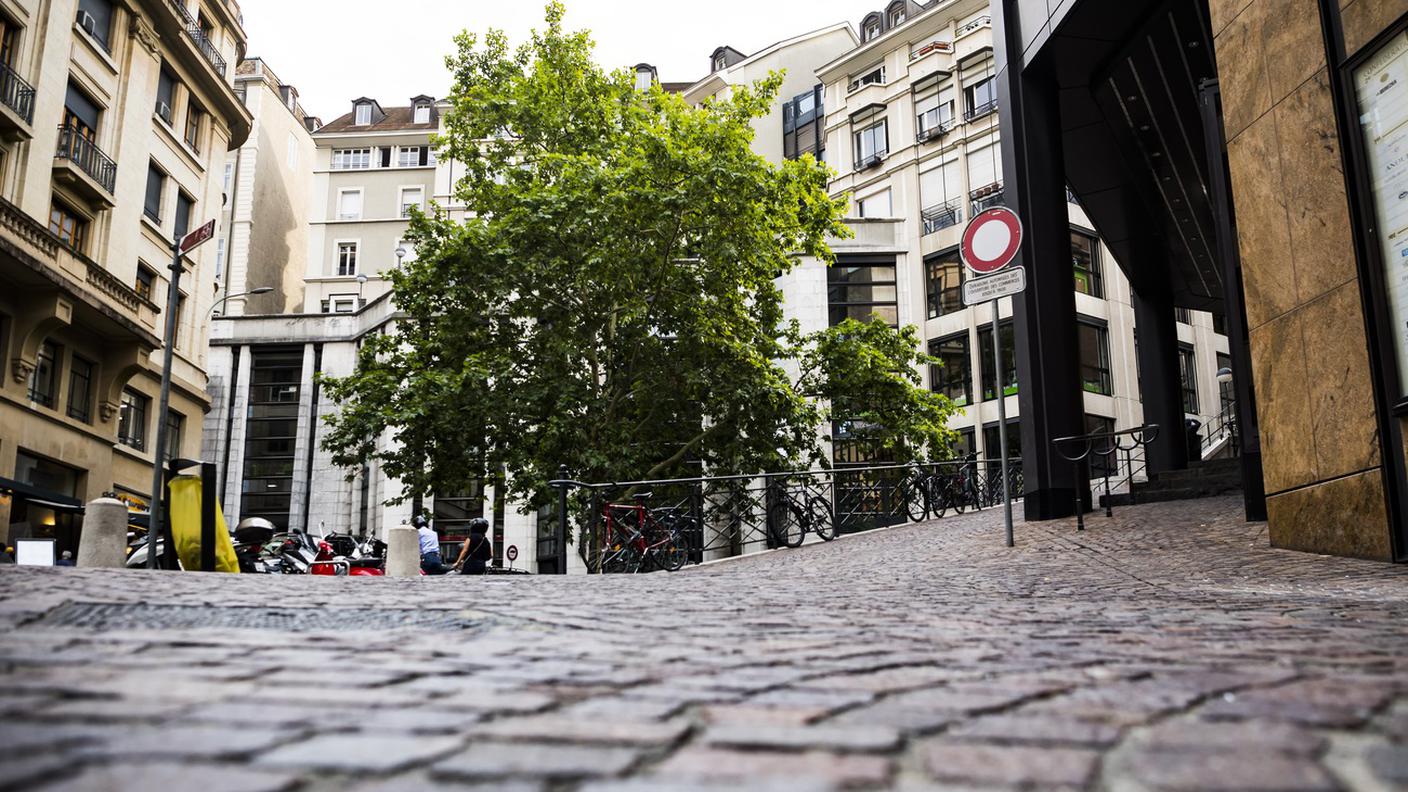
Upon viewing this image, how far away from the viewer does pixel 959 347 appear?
42.9 metres

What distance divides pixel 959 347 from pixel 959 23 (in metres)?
15.2

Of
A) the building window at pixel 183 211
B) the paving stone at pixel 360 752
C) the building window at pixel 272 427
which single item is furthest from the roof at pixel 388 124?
the paving stone at pixel 360 752

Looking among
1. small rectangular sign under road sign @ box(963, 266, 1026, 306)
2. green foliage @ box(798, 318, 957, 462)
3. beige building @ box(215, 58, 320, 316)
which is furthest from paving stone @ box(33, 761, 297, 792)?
beige building @ box(215, 58, 320, 316)

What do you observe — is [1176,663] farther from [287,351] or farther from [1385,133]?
[287,351]

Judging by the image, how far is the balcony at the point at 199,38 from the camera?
3369 centimetres

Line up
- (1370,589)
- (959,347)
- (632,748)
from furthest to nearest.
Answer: (959,347)
(1370,589)
(632,748)

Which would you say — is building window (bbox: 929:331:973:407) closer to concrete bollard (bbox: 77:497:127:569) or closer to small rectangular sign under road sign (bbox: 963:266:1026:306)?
small rectangular sign under road sign (bbox: 963:266:1026:306)

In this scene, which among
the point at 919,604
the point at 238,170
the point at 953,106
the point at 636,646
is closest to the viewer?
the point at 636,646

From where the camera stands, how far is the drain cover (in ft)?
15.1

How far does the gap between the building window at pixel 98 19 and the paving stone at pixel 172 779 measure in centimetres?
3182

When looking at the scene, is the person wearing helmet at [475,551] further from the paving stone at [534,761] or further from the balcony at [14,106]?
the paving stone at [534,761]

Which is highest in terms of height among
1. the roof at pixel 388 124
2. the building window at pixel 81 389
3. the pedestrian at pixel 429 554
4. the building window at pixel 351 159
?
the roof at pixel 388 124

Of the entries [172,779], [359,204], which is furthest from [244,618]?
[359,204]

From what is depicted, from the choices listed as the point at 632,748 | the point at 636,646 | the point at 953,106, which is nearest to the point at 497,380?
the point at 636,646
